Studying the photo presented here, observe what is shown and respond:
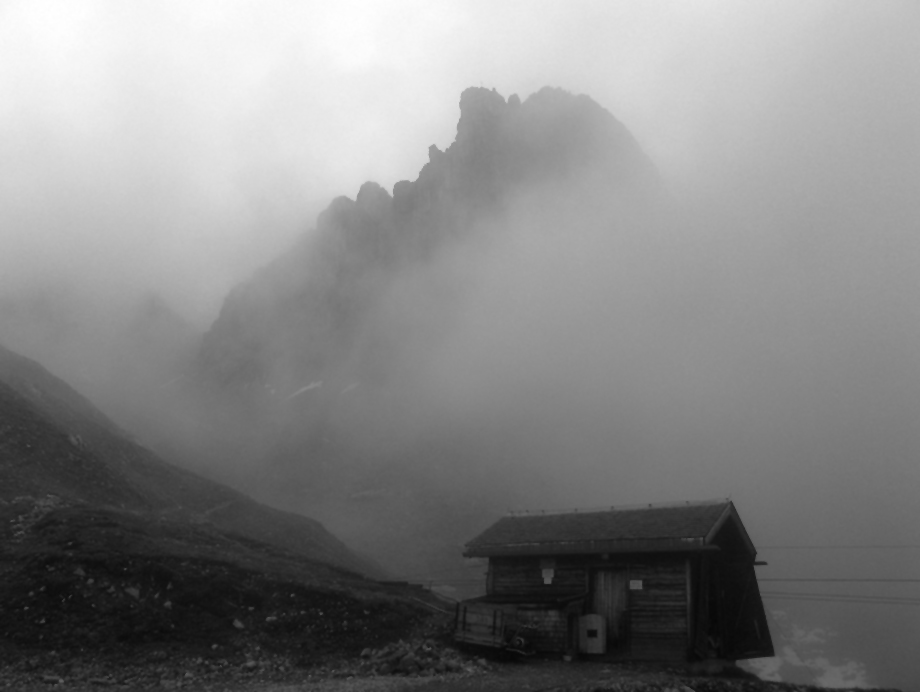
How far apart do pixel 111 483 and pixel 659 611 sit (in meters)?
37.8

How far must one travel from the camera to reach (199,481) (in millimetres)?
73750

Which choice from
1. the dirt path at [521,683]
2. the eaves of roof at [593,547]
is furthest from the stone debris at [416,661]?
the eaves of roof at [593,547]

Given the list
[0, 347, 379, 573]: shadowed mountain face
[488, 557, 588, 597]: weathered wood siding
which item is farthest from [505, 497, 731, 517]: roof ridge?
[0, 347, 379, 573]: shadowed mountain face

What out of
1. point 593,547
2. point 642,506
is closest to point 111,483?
point 593,547

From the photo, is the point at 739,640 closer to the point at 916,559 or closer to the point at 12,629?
the point at 12,629

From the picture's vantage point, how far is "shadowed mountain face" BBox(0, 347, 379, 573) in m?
44.9

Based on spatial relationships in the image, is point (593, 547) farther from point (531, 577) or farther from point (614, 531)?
point (531, 577)

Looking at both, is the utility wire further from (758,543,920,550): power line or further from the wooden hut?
the wooden hut

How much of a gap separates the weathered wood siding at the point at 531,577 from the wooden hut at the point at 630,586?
48 mm

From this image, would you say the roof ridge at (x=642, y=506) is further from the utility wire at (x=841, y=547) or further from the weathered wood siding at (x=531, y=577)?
the utility wire at (x=841, y=547)

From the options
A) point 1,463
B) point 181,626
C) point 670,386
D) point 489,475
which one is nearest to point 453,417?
point 489,475

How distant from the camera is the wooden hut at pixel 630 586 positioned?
102 ft

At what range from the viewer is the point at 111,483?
50750 mm

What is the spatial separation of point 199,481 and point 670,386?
127238 millimetres
